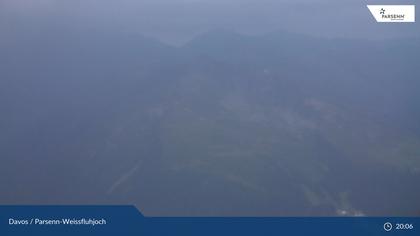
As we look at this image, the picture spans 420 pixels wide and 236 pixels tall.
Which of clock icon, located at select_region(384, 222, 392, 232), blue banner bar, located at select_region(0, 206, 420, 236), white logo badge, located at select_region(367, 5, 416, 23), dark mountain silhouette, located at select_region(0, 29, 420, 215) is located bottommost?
clock icon, located at select_region(384, 222, 392, 232)

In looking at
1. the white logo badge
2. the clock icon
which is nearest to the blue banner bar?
the clock icon

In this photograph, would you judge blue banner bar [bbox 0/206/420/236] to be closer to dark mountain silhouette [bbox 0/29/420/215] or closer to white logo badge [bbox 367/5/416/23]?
dark mountain silhouette [bbox 0/29/420/215]

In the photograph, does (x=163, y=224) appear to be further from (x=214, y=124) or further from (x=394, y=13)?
(x=394, y=13)

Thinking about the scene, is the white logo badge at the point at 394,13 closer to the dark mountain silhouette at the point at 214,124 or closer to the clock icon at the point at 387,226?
the dark mountain silhouette at the point at 214,124

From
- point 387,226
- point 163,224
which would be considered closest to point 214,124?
point 163,224

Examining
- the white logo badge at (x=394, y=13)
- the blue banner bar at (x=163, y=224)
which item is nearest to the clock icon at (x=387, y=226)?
the blue banner bar at (x=163, y=224)

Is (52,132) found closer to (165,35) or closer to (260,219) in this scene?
Answer: (165,35)

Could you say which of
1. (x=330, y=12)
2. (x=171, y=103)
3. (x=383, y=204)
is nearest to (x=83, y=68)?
(x=171, y=103)

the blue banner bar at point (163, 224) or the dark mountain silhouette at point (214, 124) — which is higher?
the dark mountain silhouette at point (214, 124)

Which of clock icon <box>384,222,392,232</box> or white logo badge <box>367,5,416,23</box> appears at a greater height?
white logo badge <box>367,5,416,23</box>
